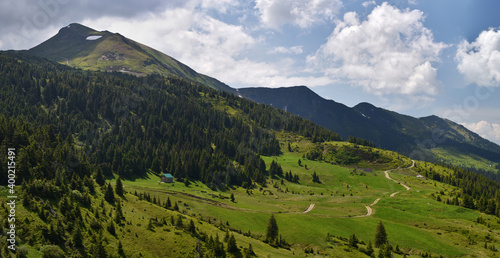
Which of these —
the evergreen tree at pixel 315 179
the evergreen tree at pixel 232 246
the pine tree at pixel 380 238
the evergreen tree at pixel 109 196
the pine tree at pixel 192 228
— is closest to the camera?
the evergreen tree at pixel 232 246

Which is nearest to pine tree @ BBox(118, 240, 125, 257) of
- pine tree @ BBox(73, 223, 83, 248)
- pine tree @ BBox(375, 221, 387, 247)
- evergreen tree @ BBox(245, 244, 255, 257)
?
pine tree @ BBox(73, 223, 83, 248)

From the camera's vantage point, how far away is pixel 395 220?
104 meters

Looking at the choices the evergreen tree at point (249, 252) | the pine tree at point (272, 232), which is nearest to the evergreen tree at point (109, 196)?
the evergreen tree at point (249, 252)

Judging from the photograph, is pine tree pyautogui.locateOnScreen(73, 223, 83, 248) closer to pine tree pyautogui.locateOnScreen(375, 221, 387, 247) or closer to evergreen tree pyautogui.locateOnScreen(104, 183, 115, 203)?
evergreen tree pyautogui.locateOnScreen(104, 183, 115, 203)

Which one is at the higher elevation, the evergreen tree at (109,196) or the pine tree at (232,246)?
the evergreen tree at (109,196)

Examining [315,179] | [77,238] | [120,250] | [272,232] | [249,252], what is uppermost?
[315,179]

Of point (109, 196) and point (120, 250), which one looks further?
point (109, 196)

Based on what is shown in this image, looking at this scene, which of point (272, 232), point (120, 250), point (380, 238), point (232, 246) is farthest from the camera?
point (380, 238)

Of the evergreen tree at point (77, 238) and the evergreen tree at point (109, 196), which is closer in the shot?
the evergreen tree at point (77, 238)

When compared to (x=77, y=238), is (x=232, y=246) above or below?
below

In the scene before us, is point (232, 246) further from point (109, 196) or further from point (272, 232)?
point (109, 196)

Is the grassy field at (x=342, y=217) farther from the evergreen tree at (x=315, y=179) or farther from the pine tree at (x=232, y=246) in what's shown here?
the evergreen tree at (x=315, y=179)

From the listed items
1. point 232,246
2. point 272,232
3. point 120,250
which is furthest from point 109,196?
point 272,232

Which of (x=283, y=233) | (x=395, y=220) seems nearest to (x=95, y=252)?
(x=283, y=233)
